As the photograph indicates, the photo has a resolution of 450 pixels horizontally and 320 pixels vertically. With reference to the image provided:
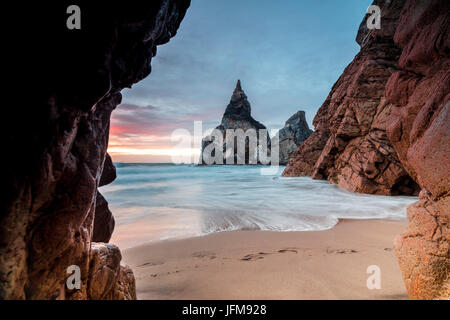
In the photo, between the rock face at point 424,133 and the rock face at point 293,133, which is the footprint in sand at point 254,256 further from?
the rock face at point 293,133

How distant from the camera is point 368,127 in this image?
39.5 ft

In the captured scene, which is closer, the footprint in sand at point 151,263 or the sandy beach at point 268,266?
the sandy beach at point 268,266

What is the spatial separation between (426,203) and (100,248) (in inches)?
156

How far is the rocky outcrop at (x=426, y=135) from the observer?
210 cm

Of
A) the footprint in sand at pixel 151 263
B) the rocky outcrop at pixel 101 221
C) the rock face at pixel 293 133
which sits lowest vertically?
the footprint in sand at pixel 151 263

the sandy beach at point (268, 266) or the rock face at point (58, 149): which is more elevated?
the rock face at point (58, 149)

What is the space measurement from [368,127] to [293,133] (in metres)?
39.2

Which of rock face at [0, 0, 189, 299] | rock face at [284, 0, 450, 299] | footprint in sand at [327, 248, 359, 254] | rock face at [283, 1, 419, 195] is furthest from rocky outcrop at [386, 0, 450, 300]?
rock face at [283, 1, 419, 195]

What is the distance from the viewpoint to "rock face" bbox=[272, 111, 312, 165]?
4964cm

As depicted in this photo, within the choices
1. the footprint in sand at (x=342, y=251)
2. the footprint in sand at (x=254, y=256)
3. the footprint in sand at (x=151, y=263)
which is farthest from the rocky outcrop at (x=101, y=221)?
the footprint in sand at (x=342, y=251)

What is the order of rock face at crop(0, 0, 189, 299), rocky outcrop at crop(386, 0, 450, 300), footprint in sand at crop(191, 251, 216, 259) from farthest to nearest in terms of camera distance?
footprint in sand at crop(191, 251, 216, 259), rocky outcrop at crop(386, 0, 450, 300), rock face at crop(0, 0, 189, 299)

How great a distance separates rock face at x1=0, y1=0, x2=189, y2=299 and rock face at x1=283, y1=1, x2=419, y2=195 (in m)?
12.4

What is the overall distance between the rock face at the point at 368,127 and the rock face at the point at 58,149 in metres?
12.4

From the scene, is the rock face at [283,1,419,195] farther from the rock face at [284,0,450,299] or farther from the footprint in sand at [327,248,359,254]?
the footprint in sand at [327,248,359,254]
